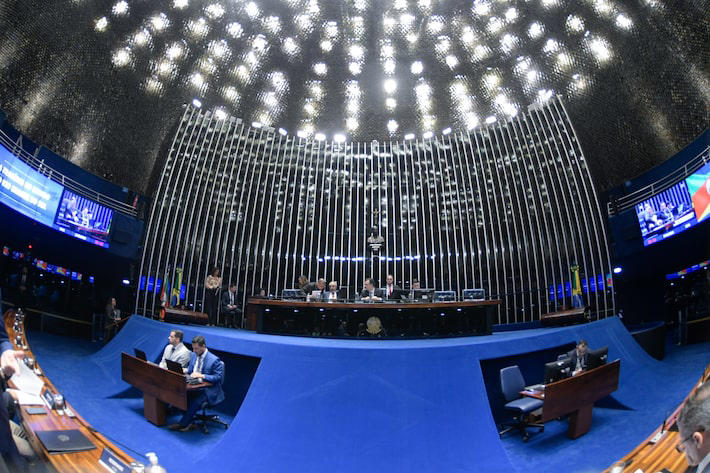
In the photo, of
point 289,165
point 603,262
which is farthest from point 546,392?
point 289,165

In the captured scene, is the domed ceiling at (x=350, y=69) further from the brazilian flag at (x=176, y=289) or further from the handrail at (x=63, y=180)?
→ the brazilian flag at (x=176, y=289)

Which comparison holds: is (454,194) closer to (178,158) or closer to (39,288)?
(178,158)

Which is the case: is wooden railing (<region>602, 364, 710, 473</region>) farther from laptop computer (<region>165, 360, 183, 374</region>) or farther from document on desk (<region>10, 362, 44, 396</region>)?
laptop computer (<region>165, 360, 183, 374</region>)

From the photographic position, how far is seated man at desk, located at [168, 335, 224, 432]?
4.82m

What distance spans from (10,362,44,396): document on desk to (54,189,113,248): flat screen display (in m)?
6.64

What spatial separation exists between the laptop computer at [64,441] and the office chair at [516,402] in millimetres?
4191

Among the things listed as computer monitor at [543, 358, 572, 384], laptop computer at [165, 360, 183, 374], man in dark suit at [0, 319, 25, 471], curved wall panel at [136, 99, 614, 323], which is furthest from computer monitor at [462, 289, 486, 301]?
man in dark suit at [0, 319, 25, 471]

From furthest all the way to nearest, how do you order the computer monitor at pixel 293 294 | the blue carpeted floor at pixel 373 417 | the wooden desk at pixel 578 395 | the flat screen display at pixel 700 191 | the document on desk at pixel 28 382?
the computer monitor at pixel 293 294 < the flat screen display at pixel 700 191 < the wooden desk at pixel 578 395 < the blue carpeted floor at pixel 373 417 < the document on desk at pixel 28 382

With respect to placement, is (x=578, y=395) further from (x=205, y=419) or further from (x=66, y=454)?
(x=66, y=454)

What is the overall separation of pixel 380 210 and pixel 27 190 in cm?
866

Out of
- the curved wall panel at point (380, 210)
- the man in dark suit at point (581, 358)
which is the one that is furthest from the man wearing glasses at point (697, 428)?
the curved wall panel at point (380, 210)

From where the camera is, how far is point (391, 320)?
7398mm

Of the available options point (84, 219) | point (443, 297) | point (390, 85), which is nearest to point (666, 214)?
point (443, 297)

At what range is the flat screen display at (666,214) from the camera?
25.5ft
